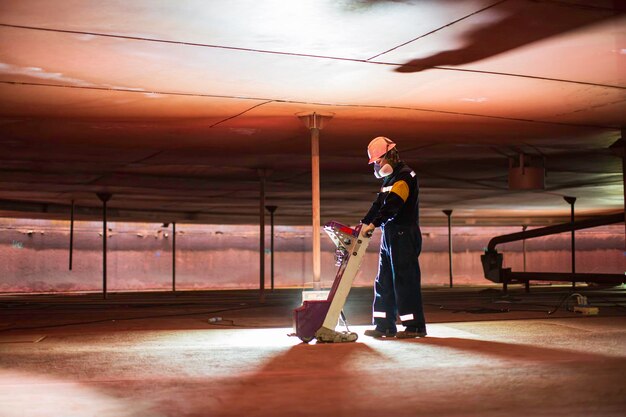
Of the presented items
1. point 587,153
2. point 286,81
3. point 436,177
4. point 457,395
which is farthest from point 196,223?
point 457,395

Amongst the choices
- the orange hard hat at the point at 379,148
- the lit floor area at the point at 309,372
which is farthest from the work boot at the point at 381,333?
the orange hard hat at the point at 379,148

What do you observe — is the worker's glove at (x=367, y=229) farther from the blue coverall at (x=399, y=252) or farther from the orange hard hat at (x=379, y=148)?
the orange hard hat at (x=379, y=148)

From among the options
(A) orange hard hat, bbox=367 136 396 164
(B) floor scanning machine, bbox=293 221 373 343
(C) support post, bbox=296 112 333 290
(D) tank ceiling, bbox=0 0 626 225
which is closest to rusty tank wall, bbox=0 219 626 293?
(D) tank ceiling, bbox=0 0 626 225

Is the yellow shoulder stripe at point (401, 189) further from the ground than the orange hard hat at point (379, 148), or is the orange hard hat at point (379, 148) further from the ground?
the orange hard hat at point (379, 148)

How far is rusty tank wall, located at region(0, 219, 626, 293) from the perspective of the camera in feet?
73.7

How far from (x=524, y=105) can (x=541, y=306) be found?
12.6 feet

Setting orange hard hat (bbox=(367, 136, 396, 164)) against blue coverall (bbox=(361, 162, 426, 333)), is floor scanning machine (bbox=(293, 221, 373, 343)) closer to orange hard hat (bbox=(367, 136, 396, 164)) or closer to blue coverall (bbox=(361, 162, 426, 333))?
blue coverall (bbox=(361, 162, 426, 333))

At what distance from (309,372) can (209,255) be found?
812 inches

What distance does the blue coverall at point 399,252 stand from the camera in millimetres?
6789

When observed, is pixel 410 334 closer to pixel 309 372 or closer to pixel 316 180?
pixel 309 372

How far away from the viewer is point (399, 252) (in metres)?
6.85

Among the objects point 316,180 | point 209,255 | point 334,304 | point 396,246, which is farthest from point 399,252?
point 209,255

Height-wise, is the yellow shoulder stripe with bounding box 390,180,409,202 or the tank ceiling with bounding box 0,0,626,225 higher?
the tank ceiling with bounding box 0,0,626,225

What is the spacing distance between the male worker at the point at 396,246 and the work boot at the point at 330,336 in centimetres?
43
